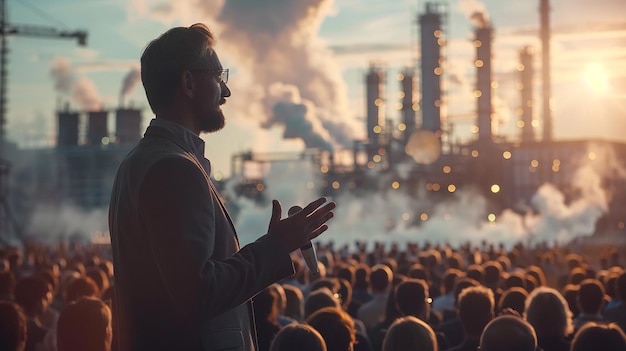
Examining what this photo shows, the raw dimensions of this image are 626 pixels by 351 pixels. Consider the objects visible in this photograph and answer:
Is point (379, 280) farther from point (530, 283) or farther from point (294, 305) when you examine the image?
point (530, 283)

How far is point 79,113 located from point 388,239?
53646mm

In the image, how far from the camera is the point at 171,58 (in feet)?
11.4

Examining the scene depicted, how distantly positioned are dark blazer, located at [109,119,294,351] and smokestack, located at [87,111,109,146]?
113 m

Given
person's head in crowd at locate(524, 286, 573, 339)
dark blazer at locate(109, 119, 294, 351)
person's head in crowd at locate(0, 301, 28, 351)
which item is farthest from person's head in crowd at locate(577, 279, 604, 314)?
dark blazer at locate(109, 119, 294, 351)

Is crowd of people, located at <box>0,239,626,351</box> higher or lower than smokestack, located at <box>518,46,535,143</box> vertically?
lower

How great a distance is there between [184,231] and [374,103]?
95.1 metres

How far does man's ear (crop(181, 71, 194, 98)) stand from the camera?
11.4 ft

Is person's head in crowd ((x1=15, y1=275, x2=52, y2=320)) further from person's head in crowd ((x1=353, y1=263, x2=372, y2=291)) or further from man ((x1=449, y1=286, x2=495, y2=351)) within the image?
person's head in crowd ((x1=353, y1=263, x2=372, y2=291))

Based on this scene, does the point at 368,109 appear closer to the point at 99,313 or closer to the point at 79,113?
the point at 79,113

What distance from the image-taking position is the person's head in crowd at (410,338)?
595 centimetres

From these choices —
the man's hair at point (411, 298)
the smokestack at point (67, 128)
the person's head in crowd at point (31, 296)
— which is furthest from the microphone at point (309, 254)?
the smokestack at point (67, 128)

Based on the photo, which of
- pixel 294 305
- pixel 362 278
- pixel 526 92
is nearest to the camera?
pixel 294 305

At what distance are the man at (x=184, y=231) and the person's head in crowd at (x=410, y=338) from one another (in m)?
2.59

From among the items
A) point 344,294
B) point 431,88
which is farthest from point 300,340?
point 431,88
